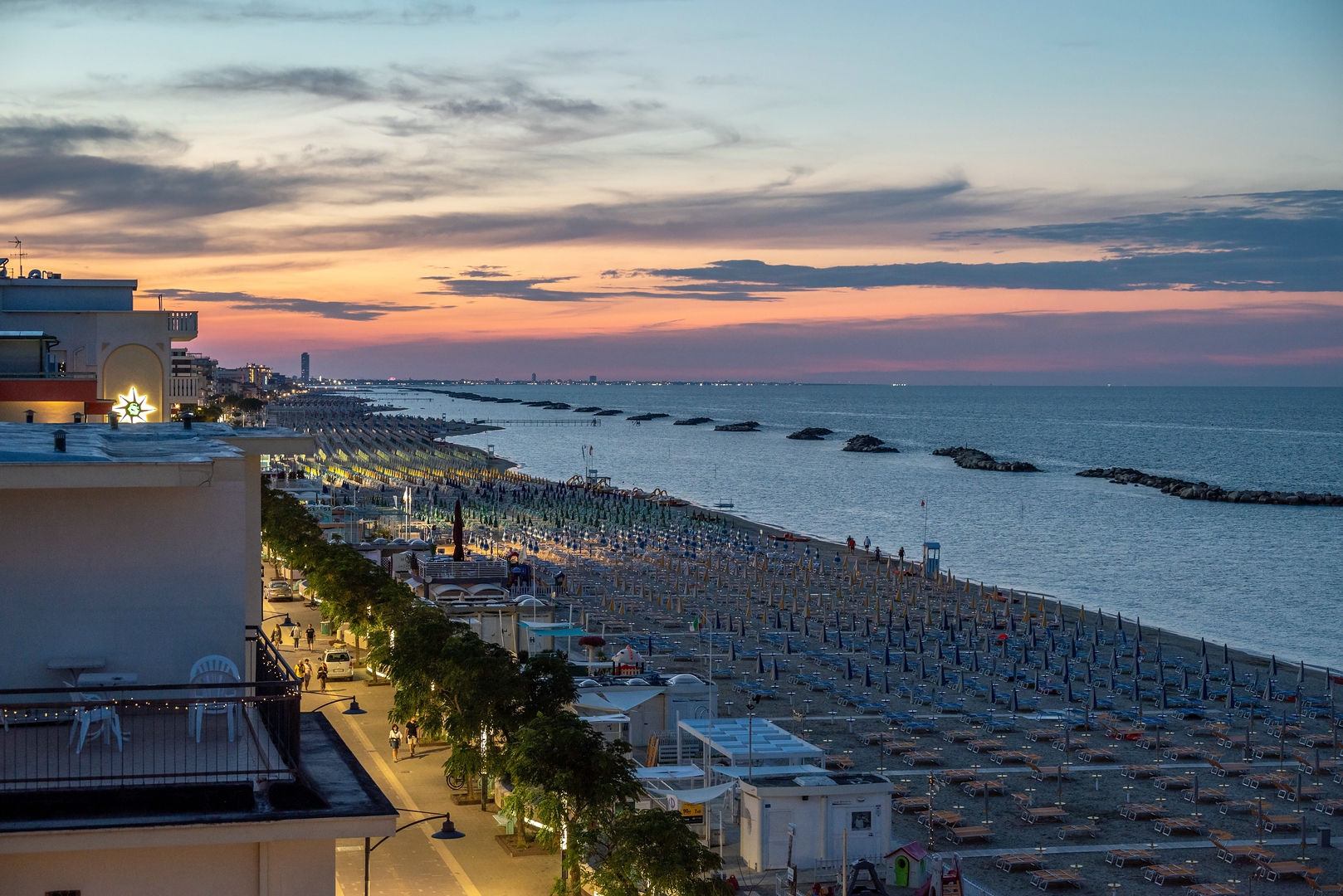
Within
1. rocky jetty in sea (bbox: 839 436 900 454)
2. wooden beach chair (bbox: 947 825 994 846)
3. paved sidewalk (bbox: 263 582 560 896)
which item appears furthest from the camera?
rocky jetty in sea (bbox: 839 436 900 454)

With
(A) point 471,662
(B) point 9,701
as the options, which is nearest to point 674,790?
(A) point 471,662

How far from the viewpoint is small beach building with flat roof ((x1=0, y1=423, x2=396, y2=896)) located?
7383mm

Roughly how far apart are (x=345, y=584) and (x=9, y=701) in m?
28.5

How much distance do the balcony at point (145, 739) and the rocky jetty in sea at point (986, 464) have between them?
137938 millimetres

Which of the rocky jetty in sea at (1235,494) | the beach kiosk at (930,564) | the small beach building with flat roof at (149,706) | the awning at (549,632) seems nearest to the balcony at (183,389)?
the awning at (549,632)

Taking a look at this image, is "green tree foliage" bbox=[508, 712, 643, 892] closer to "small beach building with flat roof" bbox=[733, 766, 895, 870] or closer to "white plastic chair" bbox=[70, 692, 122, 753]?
"small beach building with flat roof" bbox=[733, 766, 895, 870]

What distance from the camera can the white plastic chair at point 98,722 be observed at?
26.4ft

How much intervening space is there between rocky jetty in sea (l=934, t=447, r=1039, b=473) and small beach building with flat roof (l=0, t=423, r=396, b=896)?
451 ft

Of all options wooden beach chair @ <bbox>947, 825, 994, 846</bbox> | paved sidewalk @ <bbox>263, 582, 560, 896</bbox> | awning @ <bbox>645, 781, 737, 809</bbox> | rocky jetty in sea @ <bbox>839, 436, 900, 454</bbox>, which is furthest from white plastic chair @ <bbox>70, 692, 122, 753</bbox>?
rocky jetty in sea @ <bbox>839, 436, 900, 454</bbox>

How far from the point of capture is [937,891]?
18188mm

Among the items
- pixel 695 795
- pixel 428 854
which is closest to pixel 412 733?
pixel 428 854

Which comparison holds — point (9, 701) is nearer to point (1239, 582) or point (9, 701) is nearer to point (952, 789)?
point (952, 789)

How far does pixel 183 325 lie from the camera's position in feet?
145

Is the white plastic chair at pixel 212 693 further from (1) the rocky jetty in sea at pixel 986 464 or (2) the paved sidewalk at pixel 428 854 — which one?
(1) the rocky jetty in sea at pixel 986 464
